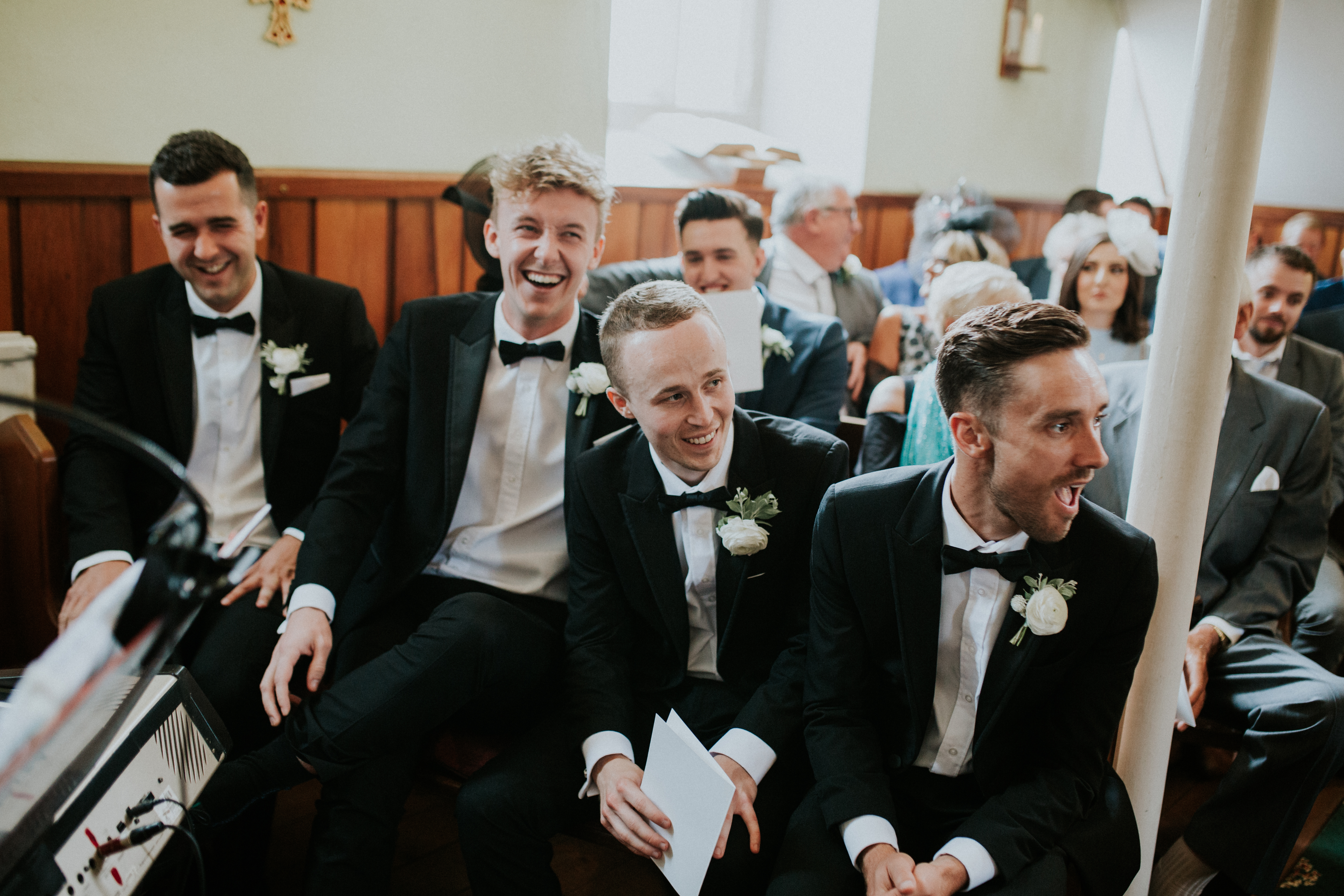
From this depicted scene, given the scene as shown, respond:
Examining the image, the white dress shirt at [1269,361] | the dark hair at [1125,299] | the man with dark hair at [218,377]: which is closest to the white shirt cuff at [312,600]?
the man with dark hair at [218,377]

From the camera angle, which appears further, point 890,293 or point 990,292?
point 890,293

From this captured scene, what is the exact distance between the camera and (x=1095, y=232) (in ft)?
10.7

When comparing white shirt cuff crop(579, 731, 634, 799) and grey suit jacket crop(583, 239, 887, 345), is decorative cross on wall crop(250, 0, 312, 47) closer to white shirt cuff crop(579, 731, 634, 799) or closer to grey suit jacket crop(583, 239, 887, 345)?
grey suit jacket crop(583, 239, 887, 345)

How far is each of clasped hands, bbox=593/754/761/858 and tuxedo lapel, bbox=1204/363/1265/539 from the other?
1.43m

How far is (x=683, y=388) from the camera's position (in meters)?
1.78

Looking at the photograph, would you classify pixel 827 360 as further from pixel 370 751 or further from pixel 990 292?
pixel 370 751

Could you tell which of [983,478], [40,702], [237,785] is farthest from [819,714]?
[40,702]

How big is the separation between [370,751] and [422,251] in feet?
7.46

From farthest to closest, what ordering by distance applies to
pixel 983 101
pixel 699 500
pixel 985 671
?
1. pixel 983 101
2. pixel 699 500
3. pixel 985 671

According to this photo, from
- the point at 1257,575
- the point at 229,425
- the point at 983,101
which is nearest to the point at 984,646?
the point at 1257,575

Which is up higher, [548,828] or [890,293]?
[890,293]

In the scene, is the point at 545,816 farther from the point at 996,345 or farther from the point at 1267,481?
the point at 1267,481

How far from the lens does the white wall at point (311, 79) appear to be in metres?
2.69

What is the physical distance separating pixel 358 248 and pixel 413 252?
8.5 inches
